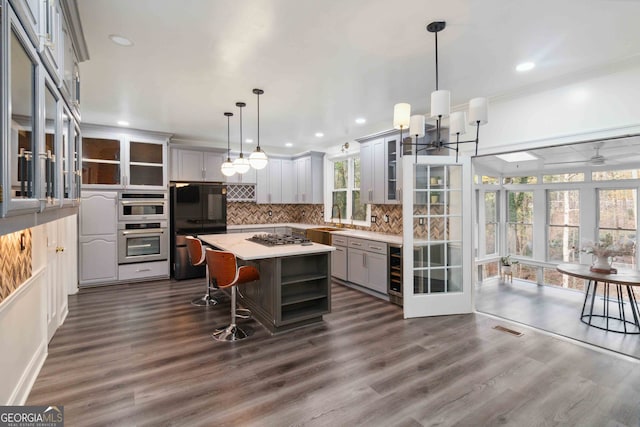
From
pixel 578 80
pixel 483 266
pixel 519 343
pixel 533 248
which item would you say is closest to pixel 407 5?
pixel 578 80

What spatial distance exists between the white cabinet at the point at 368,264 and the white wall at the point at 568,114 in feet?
5.85

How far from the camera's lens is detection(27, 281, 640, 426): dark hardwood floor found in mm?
2080

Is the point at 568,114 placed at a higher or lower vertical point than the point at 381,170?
higher

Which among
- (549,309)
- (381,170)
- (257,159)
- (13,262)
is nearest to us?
(13,262)

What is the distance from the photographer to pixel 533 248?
19.4 ft

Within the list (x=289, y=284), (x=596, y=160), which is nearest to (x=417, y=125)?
(x=289, y=284)

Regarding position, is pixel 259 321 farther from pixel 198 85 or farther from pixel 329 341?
pixel 198 85

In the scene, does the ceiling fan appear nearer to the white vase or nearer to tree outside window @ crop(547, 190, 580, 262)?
tree outside window @ crop(547, 190, 580, 262)

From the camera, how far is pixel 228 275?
309 centimetres

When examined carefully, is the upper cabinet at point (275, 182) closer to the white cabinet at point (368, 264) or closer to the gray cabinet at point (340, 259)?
the gray cabinet at point (340, 259)

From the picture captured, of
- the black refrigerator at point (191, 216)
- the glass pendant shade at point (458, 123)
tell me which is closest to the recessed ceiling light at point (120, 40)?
the glass pendant shade at point (458, 123)

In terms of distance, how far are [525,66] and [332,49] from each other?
1.85 metres

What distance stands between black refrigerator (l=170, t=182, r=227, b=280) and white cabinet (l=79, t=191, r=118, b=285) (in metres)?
0.89

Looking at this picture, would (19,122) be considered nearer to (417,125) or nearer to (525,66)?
(417,125)
